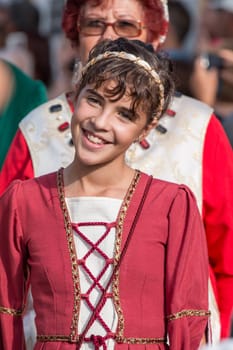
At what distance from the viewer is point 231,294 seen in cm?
518

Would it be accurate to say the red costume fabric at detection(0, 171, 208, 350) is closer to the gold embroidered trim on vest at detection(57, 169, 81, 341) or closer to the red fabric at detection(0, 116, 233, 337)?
the gold embroidered trim on vest at detection(57, 169, 81, 341)

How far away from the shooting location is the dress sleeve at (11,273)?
435 centimetres

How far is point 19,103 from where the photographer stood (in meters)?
6.20

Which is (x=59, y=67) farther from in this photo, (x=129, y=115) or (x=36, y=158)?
(x=129, y=115)

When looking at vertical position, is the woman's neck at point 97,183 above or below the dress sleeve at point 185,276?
above

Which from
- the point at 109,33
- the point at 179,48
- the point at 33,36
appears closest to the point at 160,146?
the point at 109,33

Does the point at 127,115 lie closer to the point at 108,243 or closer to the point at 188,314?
the point at 108,243

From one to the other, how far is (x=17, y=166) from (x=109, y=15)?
696mm

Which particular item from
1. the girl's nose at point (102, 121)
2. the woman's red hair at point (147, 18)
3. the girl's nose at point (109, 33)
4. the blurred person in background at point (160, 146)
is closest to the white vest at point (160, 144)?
the blurred person in background at point (160, 146)

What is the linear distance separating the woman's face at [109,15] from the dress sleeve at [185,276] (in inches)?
40.9

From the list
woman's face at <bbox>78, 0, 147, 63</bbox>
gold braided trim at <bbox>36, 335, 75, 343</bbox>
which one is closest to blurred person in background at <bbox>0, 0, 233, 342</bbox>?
woman's face at <bbox>78, 0, 147, 63</bbox>

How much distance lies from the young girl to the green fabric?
1630 mm

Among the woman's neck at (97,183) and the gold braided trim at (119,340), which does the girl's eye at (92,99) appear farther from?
the gold braided trim at (119,340)

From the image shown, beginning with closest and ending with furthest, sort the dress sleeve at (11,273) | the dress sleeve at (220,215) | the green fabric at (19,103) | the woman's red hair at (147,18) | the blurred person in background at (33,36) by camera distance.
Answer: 1. the dress sleeve at (11,273)
2. the dress sleeve at (220,215)
3. the woman's red hair at (147,18)
4. the green fabric at (19,103)
5. the blurred person in background at (33,36)
